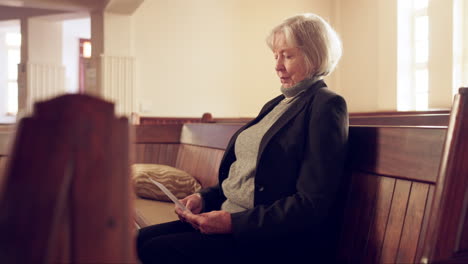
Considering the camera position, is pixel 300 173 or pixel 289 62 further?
pixel 289 62

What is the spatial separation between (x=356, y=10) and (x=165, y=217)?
7.43 meters

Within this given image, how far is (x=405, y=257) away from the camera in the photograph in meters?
1.17

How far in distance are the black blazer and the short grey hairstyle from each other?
0.15 m

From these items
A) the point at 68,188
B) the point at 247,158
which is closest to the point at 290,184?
the point at 247,158

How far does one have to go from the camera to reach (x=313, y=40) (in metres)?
1.56

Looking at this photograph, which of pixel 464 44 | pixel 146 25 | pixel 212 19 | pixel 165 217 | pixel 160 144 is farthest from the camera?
pixel 212 19

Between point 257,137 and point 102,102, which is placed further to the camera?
point 257,137

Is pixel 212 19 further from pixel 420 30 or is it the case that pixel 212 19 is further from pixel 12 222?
pixel 12 222

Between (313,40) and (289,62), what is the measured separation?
112 mm

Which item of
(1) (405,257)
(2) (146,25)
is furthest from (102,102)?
(2) (146,25)

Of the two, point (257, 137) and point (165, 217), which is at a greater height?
point (257, 137)

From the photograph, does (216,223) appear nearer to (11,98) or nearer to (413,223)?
(413,223)

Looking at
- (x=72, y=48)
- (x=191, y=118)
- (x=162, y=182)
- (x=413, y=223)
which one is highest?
(x=72, y=48)

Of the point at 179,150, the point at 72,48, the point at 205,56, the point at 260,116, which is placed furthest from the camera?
the point at 72,48
